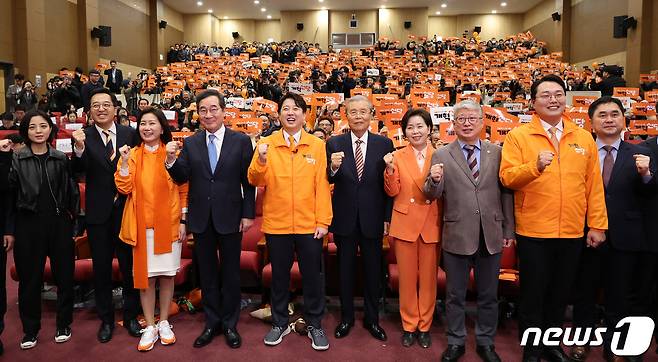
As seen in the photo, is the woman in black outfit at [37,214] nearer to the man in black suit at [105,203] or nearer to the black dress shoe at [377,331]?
the man in black suit at [105,203]

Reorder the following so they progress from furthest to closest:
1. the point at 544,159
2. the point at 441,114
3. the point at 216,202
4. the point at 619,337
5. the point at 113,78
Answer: the point at 113,78 → the point at 441,114 → the point at 216,202 → the point at 619,337 → the point at 544,159

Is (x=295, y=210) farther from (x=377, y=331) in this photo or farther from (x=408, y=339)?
(x=408, y=339)

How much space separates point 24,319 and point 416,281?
2361 millimetres

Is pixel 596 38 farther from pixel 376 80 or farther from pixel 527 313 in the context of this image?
pixel 527 313

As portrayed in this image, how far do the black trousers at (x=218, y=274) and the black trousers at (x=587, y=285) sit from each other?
1989 millimetres

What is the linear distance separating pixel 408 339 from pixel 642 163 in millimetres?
1574

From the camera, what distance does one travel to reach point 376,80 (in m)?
11.7

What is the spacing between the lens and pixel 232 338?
277 centimetres

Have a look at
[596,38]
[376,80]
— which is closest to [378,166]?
[376,80]

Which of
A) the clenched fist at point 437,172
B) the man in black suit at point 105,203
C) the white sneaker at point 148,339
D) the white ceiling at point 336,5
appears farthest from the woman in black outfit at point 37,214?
the white ceiling at point 336,5

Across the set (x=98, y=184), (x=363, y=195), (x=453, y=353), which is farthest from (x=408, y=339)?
(x=98, y=184)

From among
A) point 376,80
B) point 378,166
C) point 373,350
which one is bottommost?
point 373,350

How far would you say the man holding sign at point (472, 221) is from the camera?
252 centimetres

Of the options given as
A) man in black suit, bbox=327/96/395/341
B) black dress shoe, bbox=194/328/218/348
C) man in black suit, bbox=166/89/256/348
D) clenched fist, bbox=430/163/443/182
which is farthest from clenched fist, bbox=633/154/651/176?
black dress shoe, bbox=194/328/218/348
